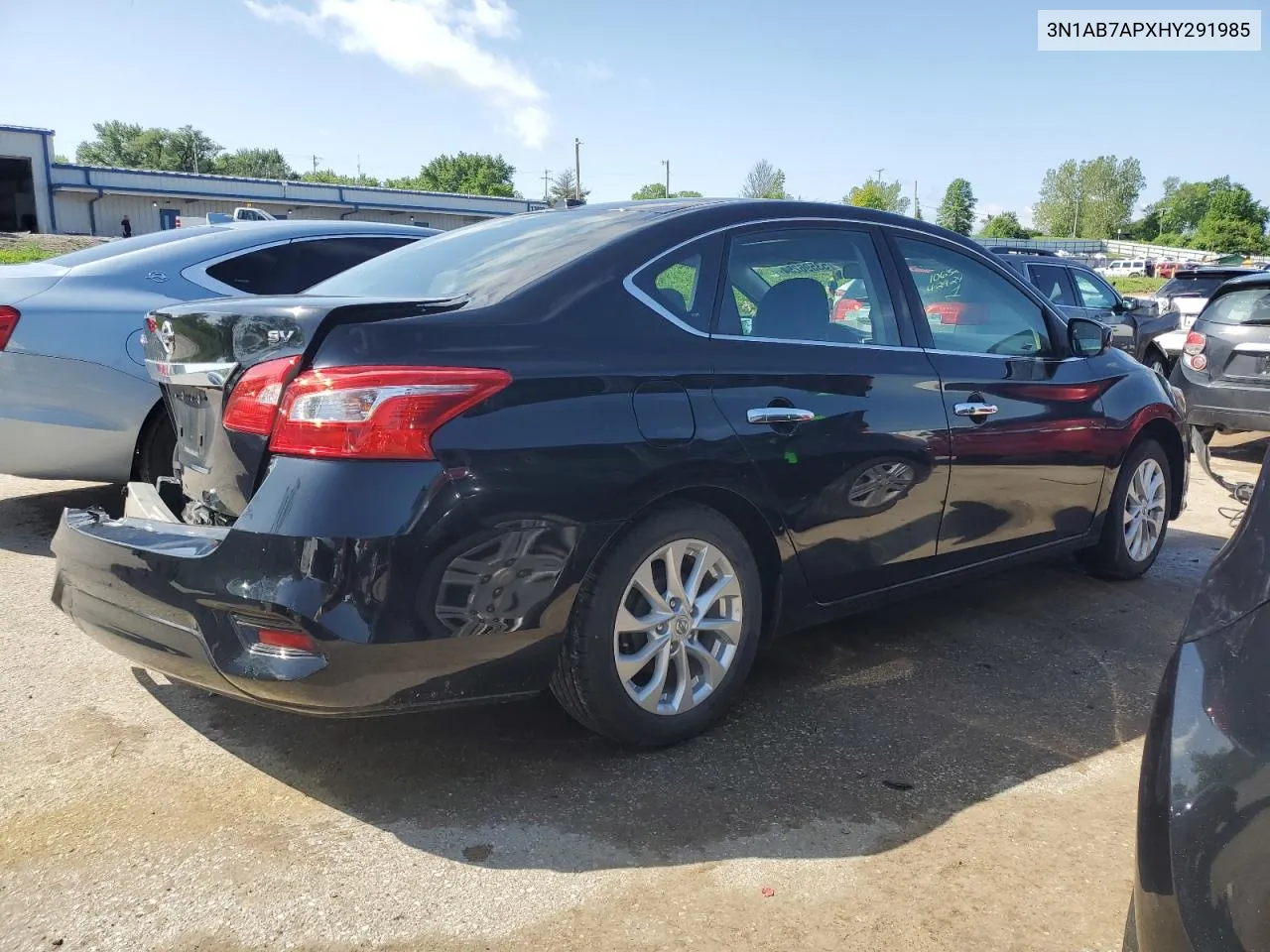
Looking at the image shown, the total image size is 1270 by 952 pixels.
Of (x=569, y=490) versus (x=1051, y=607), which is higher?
(x=569, y=490)

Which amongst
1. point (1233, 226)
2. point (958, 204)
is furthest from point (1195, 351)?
point (958, 204)

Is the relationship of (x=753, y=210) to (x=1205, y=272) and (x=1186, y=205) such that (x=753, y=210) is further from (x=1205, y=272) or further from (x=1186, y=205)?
(x=1186, y=205)

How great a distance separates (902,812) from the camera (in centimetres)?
282

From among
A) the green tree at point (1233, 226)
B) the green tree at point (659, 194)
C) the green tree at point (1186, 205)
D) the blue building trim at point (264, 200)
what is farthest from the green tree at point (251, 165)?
the green tree at point (1186, 205)

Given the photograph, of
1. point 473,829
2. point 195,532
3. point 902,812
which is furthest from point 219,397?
point 902,812

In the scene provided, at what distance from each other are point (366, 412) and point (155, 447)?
9.48 ft

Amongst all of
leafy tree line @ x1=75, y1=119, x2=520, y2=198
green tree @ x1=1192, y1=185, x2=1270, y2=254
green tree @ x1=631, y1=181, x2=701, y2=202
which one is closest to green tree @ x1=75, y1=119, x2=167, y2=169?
leafy tree line @ x1=75, y1=119, x2=520, y2=198

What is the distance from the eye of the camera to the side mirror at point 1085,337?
453 cm

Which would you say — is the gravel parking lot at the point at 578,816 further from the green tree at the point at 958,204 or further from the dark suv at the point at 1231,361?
the green tree at the point at 958,204

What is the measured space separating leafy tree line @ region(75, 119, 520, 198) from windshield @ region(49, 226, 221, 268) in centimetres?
9952

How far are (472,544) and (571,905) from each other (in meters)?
0.86

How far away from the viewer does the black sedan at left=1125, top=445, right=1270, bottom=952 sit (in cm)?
142

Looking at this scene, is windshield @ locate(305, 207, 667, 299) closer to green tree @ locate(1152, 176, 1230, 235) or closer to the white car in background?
the white car in background

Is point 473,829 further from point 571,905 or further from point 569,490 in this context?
point 569,490
